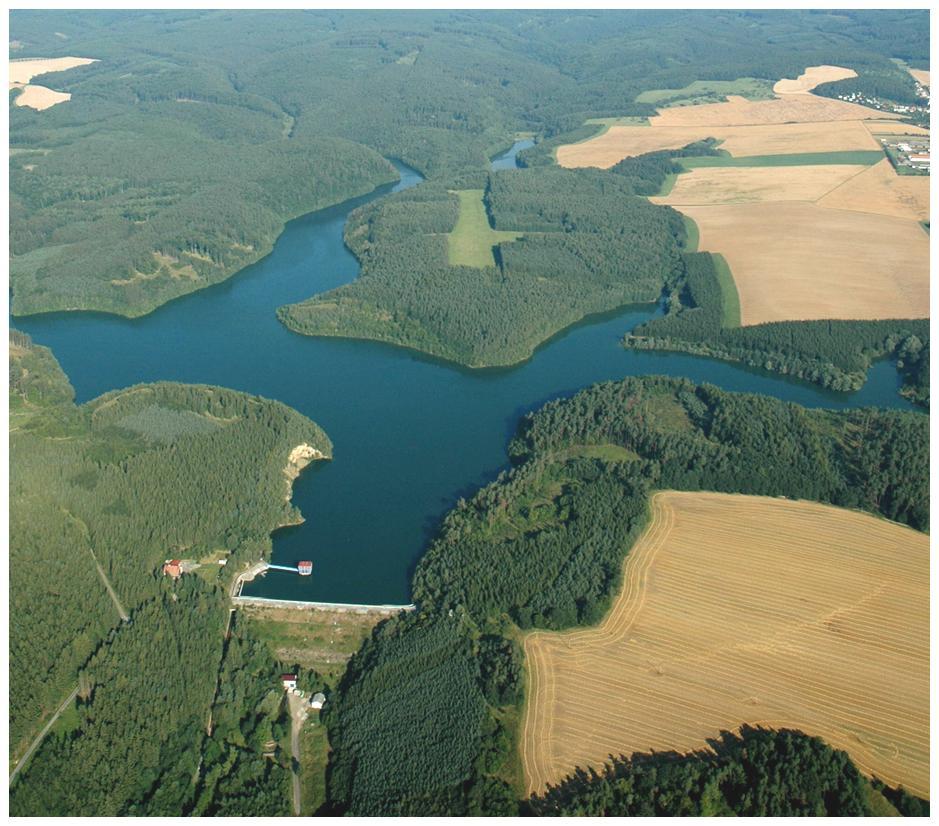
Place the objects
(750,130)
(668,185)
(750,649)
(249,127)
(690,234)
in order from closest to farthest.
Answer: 1. (750,649)
2. (690,234)
3. (668,185)
4. (750,130)
5. (249,127)

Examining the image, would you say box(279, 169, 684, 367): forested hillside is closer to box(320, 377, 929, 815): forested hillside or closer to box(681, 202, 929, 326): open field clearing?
box(681, 202, 929, 326): open field clearing

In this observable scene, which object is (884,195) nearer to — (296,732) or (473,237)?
(473,237)

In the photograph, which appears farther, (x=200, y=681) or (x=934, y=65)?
(x=934, y=65)

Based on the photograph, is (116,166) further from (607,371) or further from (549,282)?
(607,371)

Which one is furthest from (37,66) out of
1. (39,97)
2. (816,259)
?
(816,259)

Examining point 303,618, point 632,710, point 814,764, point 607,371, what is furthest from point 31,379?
point 814,764

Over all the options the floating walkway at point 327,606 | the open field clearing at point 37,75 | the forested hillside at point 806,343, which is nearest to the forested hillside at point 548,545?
the floating walkway at point 327,606
